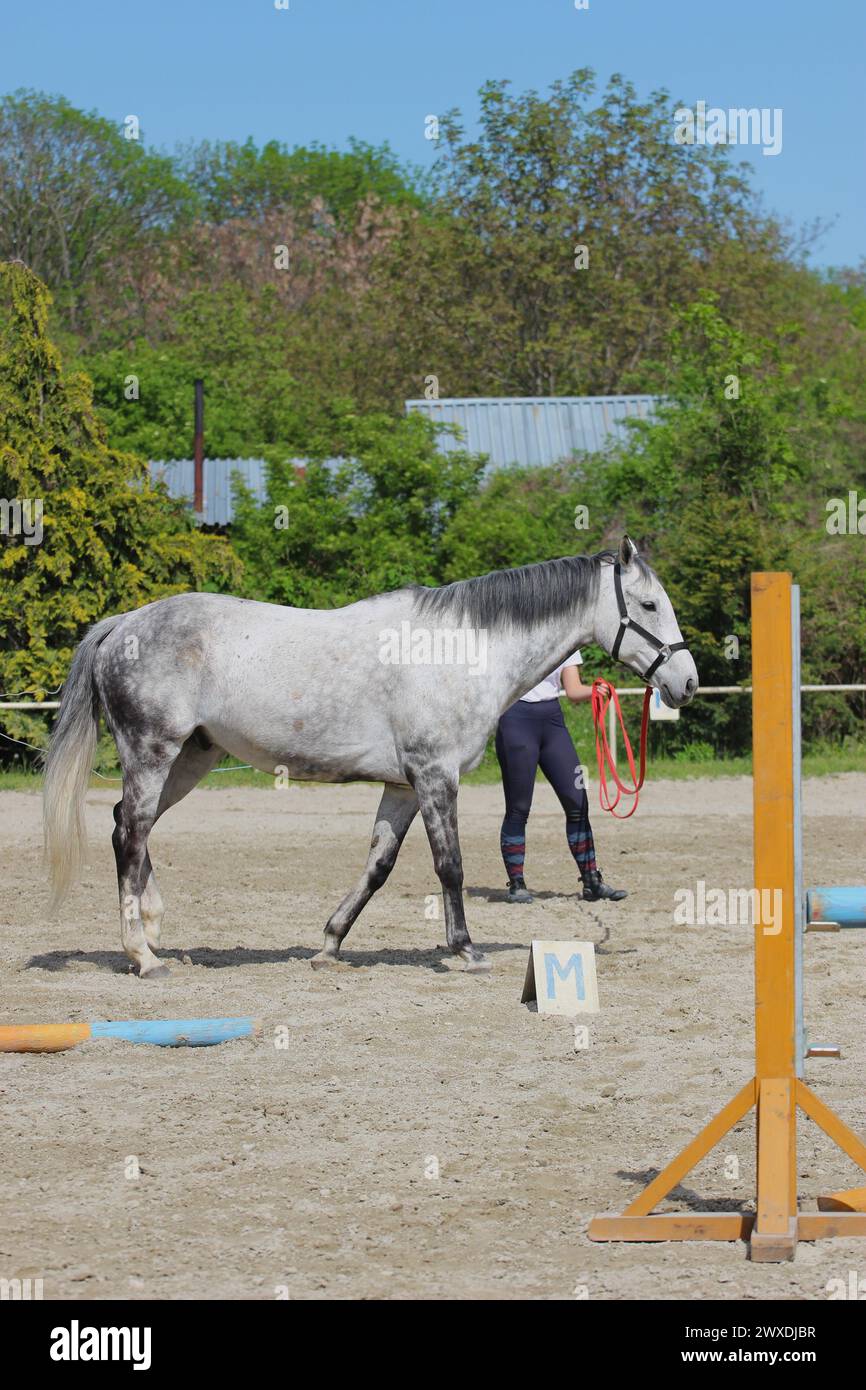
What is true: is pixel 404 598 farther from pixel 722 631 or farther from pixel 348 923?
pixel 722 631

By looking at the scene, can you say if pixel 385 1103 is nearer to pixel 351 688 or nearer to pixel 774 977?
pixel 774 977

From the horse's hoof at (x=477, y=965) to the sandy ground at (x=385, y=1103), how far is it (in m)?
0.06

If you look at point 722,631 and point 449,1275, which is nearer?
point 449,1275

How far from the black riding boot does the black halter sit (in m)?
2.25

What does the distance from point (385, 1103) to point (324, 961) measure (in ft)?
7.07

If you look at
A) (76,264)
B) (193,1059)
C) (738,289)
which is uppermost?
(76,264)

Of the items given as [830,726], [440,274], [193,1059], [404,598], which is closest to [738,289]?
[440,274]

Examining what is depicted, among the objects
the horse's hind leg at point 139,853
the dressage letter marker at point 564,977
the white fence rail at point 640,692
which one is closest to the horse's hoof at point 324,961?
the horse's hind leg at point 139,853

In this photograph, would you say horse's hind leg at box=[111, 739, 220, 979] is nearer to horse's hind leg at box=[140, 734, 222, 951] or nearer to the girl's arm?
horse's hind leg at box=[140, 734, 222, 951]

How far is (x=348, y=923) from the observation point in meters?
7.49

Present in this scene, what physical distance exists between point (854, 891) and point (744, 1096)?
70cm

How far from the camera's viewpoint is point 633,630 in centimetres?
746
